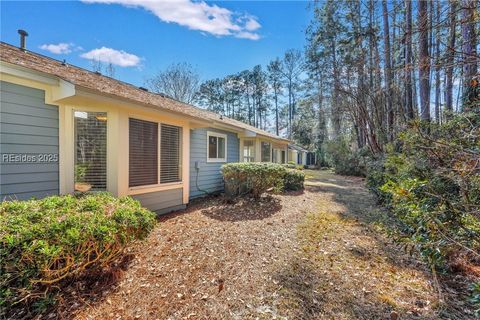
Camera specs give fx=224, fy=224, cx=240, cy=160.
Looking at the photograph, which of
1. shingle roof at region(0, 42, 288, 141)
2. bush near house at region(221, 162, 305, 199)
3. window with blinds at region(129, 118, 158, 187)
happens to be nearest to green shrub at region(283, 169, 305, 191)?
bush near house at region(221, 162, 305, 199)

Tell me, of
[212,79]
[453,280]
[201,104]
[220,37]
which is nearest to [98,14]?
[220,37]

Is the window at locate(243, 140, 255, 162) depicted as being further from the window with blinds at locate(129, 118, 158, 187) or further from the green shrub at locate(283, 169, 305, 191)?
the window with blinds at locate(129, 118, 158, 187)

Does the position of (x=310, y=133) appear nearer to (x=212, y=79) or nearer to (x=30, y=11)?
(x=212, y=79)

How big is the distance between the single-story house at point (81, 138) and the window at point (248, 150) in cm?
492

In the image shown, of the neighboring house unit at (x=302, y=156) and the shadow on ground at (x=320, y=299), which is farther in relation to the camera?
the neighboring house unit at (x=302, y=156)

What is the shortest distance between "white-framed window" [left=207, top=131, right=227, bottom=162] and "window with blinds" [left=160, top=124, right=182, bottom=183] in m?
2.25

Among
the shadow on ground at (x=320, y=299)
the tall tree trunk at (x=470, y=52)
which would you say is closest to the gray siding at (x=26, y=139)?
the shadow on ground at (x=320, y=299)

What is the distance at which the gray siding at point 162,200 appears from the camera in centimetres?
580

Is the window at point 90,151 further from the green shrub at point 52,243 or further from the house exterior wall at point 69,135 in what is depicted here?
the green shrub at point 52,243

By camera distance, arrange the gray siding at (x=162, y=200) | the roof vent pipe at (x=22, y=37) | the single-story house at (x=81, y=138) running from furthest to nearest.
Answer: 1. the gray siding at (x=162, y=200)
2. the roof vent pipe at (x=22, y=37)
3. the single-story house at (x=81, y=138)

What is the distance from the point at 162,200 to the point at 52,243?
150 inches

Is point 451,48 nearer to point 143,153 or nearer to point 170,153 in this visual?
point 143,153

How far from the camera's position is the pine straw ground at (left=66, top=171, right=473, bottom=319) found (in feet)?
8.53

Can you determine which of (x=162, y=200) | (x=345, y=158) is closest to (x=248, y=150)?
(x=162, y=200)
